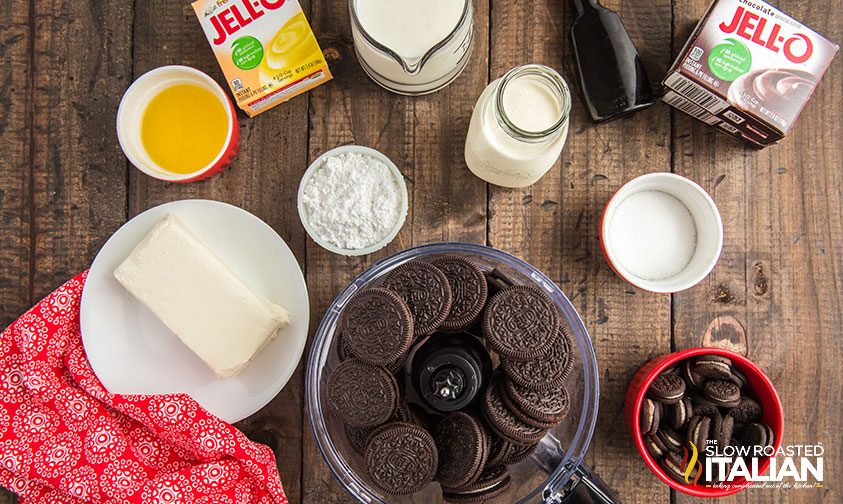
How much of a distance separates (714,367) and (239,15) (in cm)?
98

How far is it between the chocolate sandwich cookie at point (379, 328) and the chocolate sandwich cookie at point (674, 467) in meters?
0.50

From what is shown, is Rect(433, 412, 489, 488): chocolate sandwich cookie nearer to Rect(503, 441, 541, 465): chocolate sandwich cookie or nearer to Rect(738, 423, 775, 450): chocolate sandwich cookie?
Rect(503, 441, 541, 465): chocolate sandwich cookie

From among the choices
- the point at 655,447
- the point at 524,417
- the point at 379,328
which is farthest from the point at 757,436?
the point at 379,328

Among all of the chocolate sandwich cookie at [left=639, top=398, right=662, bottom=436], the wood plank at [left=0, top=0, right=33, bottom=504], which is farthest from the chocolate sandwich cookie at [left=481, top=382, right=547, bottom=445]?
the wood plank at [left=0, top=0, right=33, bottom=504]

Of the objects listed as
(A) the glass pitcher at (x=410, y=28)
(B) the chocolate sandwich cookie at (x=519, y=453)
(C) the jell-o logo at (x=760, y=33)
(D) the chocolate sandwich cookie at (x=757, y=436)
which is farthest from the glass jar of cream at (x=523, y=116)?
(D) the chocolate sandwich cookie at (x=757, y=436)

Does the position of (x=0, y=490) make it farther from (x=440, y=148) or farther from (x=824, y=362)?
(x=824, y=362)

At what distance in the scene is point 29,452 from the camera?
3.50 ft

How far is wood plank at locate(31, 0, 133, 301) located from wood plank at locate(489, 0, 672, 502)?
688mm

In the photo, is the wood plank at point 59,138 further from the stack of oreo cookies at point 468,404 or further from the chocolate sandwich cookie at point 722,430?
the chocolate sandwich cookie at point 722,430

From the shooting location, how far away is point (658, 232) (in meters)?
1.12

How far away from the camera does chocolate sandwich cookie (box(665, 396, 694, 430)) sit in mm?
1059

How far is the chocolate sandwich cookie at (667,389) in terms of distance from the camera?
3.44 feet

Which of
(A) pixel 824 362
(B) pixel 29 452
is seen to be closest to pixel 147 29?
(B) pixel 29 452

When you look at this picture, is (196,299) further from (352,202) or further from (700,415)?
(700,415)
